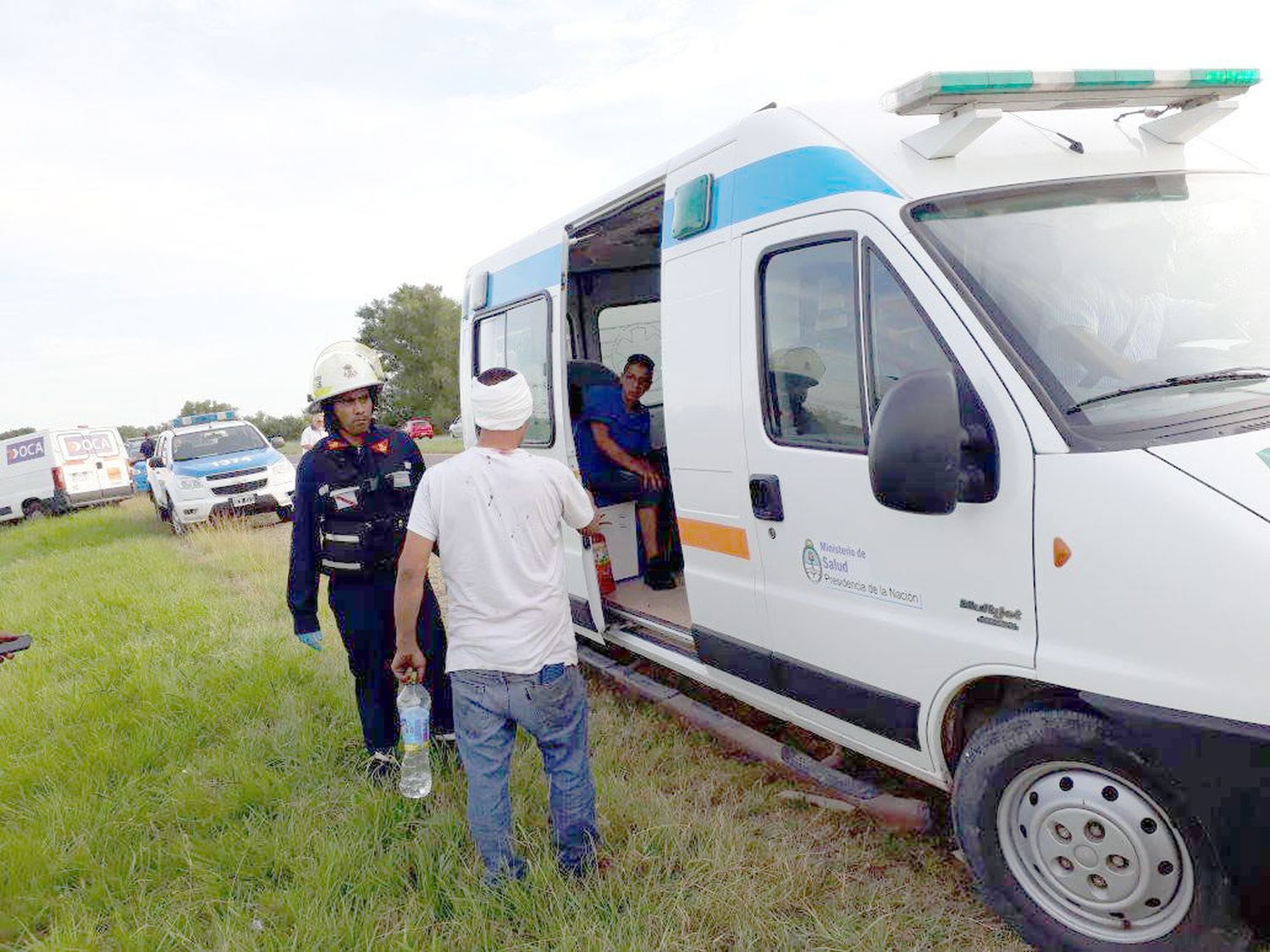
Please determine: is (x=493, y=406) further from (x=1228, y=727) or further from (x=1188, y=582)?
(x=1228, y=727)

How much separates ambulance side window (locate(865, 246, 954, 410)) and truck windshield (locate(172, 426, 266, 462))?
12732 mm

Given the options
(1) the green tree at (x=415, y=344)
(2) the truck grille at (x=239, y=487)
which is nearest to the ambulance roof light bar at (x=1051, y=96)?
(2) the truck grille at (x=239, y=487)

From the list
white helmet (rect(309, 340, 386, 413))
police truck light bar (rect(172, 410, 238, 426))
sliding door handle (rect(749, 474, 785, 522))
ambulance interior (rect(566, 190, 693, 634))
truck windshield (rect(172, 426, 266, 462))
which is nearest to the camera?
sliding door handle (rect(749, 474, 785, 522))

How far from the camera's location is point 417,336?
4609 cm

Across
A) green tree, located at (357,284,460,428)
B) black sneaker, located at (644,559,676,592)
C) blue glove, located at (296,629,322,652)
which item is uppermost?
green tree, located at (357,284,460,428)

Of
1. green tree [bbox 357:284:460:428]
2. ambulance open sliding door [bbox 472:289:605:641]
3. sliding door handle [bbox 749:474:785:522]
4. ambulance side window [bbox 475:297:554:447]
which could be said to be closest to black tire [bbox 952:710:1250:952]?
sliding door handle [bbox 749:474:785:522]

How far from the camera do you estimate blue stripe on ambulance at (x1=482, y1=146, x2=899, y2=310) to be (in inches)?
102

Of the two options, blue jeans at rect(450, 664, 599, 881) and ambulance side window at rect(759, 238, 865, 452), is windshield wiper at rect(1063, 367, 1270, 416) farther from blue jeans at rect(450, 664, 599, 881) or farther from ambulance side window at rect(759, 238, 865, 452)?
blue jeans at rect(450, 664, 599, 881)

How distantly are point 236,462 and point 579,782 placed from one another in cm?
1165

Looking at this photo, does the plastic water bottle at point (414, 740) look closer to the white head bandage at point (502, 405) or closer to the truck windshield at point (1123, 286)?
the white head bandage at point (502, 405)

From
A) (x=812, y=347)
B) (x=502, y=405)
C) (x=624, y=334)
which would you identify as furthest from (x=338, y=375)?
(x=624, y=334)

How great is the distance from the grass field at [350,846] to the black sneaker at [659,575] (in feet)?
2.20

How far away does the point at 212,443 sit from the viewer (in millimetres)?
13445

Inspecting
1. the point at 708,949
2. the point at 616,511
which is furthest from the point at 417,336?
the point at 708,949
